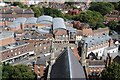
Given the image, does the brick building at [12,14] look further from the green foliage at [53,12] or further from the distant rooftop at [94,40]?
the distant rooftop at [94,40]

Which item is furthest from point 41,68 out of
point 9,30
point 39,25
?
point 39,25

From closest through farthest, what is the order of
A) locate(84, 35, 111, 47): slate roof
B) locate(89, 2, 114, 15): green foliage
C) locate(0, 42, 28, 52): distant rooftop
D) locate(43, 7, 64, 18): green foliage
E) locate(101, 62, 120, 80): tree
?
locate(101, 62, 120, 80): tree, locate(0, 42, 28, 52): distant rooftop, locate(84, 35, 111, 47): slate roof, locate(43, 7, 64, 18): green foliage, locate(89, 2, 114, 15): green foliage

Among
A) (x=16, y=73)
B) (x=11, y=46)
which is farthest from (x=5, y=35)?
(x=16, y=73)

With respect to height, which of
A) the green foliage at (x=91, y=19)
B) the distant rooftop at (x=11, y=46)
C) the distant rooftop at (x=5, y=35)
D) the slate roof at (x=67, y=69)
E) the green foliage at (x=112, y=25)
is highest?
the slate roof at (x=67, y=69)

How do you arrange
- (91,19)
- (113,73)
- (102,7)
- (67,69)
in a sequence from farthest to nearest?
(102,7) < (91,19) < (113,73) < (67,69)

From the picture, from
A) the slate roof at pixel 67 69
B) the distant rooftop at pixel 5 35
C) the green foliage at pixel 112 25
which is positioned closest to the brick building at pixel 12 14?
the distant rooftop at pixel 5 35

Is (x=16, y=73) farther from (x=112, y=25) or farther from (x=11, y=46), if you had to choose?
(x=112, y=25)

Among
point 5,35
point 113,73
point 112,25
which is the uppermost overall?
point 113,73

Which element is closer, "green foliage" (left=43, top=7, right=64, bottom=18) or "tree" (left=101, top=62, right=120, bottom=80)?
"tree" (left=101, top=62, right=120, bottom=80)

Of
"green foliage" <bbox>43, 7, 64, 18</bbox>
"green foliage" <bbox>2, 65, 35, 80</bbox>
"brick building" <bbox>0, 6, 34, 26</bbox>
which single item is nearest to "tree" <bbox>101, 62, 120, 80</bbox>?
"green foliage" <bbox>2, 65, 35, 80</bbox>

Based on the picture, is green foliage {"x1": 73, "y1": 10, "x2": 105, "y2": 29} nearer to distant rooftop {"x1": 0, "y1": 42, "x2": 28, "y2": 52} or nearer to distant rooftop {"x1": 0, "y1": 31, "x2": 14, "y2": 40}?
distant rooftop {"x1": 0, "y1": 31, "x2": 14, "y2": 40}

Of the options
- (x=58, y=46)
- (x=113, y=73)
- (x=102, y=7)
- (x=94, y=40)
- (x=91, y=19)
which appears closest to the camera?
(x=113, y=73)
